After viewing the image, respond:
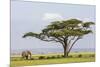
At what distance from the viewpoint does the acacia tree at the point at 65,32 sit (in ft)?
7.96

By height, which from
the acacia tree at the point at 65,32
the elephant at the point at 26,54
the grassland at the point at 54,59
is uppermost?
the acacia tree at the point at 65,32

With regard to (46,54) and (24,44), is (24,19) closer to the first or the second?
(24,44)

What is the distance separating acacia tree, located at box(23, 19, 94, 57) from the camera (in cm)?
243

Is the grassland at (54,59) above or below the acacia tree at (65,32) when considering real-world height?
below

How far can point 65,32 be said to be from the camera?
249 centimetres

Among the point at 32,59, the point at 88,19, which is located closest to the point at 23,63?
the point at 32,59

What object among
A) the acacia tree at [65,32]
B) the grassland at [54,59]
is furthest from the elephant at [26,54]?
the acacia tree at [65,32]

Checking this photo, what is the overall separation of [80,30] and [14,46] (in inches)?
32.2

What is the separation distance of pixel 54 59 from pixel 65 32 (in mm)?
339

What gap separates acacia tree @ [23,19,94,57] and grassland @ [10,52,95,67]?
0.26 feet

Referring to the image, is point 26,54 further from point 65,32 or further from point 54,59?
point 65,32

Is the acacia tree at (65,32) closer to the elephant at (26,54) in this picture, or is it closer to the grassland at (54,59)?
the grassland at (54,59)

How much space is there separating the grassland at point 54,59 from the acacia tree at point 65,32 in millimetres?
78

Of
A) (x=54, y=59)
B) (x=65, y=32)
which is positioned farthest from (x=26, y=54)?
(x=65, y=32)
